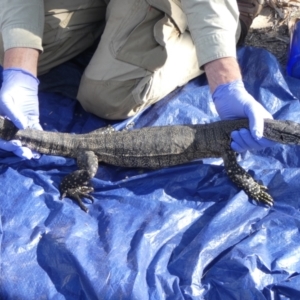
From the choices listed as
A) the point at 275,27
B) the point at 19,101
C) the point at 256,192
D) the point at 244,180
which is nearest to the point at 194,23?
the point at 244,180

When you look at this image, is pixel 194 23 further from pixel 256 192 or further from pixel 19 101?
pixel 19 101

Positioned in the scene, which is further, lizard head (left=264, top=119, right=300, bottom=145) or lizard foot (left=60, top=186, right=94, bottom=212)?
lizard foot (left=60, top=186, right=94, bottom=212)

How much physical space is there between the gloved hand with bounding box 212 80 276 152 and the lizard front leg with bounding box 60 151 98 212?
1.46m

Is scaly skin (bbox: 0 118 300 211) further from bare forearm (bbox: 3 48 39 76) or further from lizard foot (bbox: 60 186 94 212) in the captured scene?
bare forearm (bbox: 3 48 39 76)

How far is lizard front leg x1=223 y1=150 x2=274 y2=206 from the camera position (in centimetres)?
507

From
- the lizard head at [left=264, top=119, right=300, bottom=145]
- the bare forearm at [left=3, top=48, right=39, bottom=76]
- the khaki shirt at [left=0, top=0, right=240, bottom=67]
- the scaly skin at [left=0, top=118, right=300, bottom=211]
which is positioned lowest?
the scaly skin at [left=0, top=118, right=300, bottom=211]

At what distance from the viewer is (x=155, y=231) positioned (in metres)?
4.72

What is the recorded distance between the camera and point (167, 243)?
463cm

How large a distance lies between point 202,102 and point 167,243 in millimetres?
2232

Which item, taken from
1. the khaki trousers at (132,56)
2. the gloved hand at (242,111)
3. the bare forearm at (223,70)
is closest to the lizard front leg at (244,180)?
the gloved hand at (242,111)

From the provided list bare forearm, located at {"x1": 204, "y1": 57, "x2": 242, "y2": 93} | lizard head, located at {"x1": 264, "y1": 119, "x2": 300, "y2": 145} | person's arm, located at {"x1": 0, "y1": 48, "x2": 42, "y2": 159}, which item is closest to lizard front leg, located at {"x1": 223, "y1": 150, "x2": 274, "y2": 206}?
lizard head, located at {"x1": 264, "y1": 119, "x2": 300, "y2": 145}

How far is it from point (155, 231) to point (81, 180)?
101 cm

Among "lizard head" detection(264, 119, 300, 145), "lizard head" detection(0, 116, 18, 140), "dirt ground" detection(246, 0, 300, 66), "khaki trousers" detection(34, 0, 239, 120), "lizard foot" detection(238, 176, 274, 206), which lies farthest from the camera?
"dirt ground" detection(246, 0, 300, 66)

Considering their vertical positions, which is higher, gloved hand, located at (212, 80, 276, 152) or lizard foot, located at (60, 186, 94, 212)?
gloved hand, located at (212, 80, 276, 152)
